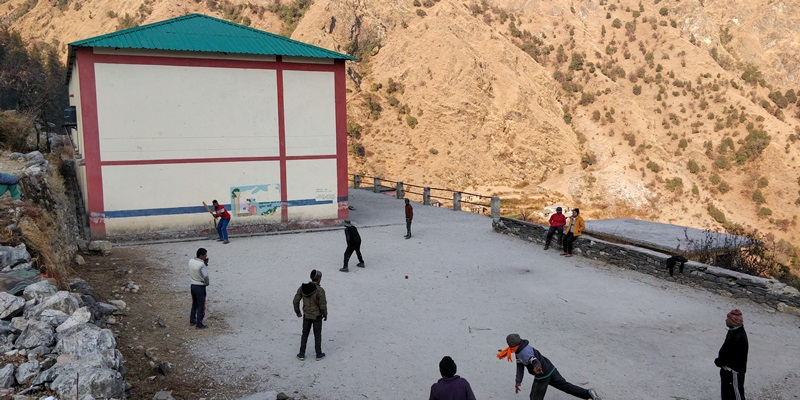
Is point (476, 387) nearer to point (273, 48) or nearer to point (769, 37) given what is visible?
point (273, 48)

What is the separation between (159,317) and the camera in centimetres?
1033

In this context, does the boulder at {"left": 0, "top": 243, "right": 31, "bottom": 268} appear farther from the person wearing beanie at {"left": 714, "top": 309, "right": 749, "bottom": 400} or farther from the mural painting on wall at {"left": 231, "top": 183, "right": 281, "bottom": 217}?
the mural painting on wall at {"left": 231, "top": 183, "right": 281, "bottom": 217}

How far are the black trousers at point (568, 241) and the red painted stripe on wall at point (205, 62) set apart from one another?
10.8 m

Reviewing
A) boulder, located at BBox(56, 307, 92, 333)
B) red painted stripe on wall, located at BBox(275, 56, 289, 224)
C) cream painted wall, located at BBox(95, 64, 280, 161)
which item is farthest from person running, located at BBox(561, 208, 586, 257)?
boulder, located at BBox(56, 307, 92, 333)

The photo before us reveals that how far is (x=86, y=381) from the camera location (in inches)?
228

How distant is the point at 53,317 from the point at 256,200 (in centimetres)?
1289

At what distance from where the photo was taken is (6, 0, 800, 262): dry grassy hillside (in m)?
50.8

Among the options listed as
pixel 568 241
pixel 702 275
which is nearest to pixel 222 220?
pixel 568 241

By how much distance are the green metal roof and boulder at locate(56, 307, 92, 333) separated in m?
13.0

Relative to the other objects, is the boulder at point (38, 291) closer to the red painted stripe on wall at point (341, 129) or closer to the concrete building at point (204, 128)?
the concrete building at point (204, 128)

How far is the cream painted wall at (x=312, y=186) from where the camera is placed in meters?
20.3

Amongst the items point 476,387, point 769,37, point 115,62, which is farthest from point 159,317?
point 769,37

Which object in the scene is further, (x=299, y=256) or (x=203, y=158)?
(x=203, y=158)

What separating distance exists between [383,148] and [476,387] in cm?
4578
